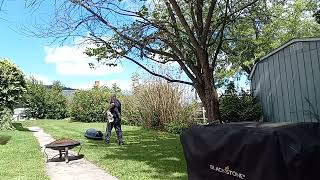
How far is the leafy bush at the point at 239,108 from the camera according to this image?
19.4 meters

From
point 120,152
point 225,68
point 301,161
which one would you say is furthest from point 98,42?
point 225,68

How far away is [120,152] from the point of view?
1265 centimetres

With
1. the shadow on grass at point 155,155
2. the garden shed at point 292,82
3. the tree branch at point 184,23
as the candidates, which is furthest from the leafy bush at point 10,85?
the tree branch at point 184,23

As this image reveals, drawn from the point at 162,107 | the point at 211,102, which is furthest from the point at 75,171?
the point at 162,107

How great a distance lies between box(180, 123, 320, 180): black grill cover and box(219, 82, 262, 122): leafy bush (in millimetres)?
15228

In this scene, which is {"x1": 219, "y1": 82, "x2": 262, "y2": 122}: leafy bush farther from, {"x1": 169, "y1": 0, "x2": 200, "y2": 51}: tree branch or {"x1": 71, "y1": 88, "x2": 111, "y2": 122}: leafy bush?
{"x1": 71, "y1": 88, "x2": 111, "y2": 122}: leafy bush

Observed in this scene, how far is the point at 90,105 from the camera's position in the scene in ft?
106

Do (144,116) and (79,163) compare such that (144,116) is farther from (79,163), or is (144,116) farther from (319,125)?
(319,125)

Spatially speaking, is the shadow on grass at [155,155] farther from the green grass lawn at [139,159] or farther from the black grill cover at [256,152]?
the black grill cover at [256,152]

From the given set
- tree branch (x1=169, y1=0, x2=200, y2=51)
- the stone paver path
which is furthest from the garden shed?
the stone paver path

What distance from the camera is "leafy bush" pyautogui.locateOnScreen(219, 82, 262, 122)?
19391 mm

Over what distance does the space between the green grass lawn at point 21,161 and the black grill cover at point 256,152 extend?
17.3 feet

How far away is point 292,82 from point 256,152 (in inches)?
518

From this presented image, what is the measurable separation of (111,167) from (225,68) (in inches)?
967
